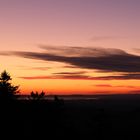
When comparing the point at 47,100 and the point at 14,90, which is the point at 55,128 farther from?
the point at 14,90

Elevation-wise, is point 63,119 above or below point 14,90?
below

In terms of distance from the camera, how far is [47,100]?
153ft

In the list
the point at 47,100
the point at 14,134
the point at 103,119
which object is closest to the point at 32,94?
the point at 47,100

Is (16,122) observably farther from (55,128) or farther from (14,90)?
(14,90)

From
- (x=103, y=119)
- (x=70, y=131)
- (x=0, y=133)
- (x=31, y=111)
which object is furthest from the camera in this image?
(x=103, y=119)

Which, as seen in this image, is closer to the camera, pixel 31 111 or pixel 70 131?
pixel 31 111

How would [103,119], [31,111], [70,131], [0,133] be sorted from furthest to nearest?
[103,119], [70,131], [31,111], [0,133]

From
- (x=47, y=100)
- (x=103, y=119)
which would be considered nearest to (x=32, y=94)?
(x=47, y=100)

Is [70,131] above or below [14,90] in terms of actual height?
below

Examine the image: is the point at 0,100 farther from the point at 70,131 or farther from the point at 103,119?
the point at 103,119

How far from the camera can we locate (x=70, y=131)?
50.9 metres

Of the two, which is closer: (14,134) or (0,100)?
(14,134)

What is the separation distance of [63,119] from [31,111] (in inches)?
147

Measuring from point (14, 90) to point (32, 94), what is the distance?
6.61 m
